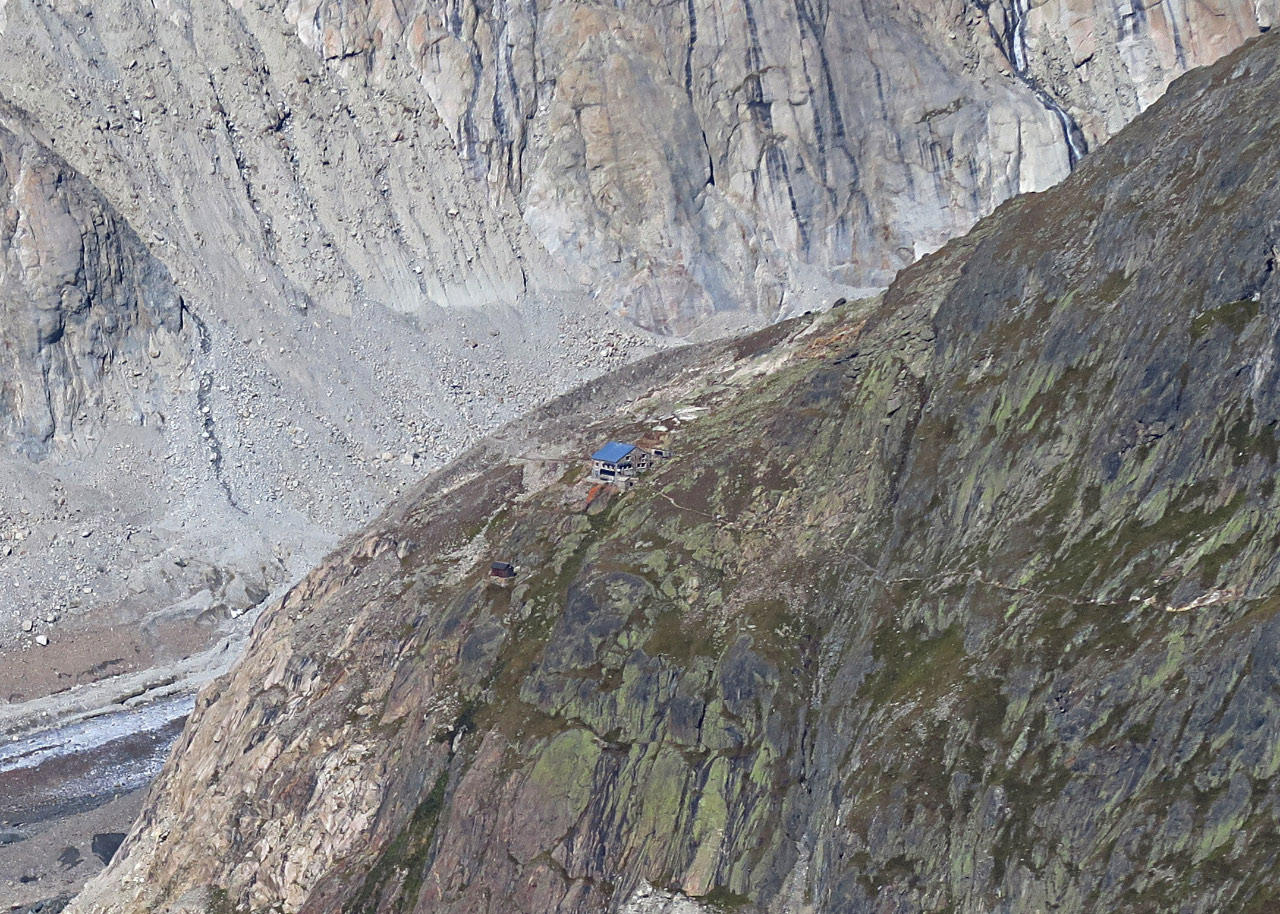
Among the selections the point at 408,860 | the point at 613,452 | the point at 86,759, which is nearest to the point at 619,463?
the point at 613,452

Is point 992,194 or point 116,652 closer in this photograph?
point 116,652

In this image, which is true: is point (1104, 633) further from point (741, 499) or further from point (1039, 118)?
point (1039, 118)

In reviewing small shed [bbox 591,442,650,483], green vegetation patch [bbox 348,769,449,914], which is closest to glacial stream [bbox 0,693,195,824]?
A: green vegetation patch [bbox 348,769,449,914]

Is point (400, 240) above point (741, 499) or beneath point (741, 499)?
above

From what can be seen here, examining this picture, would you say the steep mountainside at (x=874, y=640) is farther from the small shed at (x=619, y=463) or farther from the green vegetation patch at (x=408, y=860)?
the small shed at (x=619, y=463)

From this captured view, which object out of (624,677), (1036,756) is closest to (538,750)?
(624,677)

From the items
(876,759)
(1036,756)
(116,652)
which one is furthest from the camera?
(116,652)

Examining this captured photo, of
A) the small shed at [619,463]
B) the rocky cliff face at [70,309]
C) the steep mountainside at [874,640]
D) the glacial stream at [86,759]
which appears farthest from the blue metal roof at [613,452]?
the rocky cliff face at [70,309]
